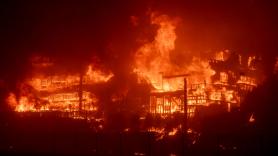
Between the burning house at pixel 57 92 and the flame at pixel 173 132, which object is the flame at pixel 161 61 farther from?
the flame at pixel 173 132

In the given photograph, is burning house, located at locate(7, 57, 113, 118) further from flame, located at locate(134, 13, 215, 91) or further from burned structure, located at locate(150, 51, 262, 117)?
burned structure, located at locate(150, 51, 262, 117)

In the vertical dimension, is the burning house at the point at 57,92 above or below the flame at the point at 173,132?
above

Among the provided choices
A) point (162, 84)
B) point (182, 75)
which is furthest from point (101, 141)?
point (182, 75)

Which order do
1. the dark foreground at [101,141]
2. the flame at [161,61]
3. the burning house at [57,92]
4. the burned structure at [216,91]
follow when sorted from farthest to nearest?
1. the burning house at [57,92]
2. the flame at [161,61]
3. the burned structure at [216,91]
4. the dark foreground at [101,141]

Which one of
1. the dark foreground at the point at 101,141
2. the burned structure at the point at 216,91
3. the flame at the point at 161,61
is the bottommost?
the dark foreground at the point at 101,141

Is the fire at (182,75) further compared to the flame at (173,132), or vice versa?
the fire at (182,75)

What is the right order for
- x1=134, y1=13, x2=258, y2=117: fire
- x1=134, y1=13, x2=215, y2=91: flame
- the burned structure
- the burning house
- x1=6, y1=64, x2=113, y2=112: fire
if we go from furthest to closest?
x1=6, y1=64, x2=113, y2=112: fire → the burning house → x1=134, y1=13, x2=215, y2=91: flame → x1=134, y1=13, x2=258, y2=117: fire → the burned structure

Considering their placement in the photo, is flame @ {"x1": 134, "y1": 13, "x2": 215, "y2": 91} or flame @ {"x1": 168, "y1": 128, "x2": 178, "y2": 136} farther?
flame @ {"x1": 134, "y1": 13, "x2": 215, "y2": 91}

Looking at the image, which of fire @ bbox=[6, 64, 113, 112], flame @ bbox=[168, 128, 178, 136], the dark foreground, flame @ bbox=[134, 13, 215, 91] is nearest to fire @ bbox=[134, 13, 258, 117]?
flame @ bbox=[134, 13, 215, 91]

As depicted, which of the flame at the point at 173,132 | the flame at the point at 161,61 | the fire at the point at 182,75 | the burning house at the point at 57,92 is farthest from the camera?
the burning house at the point at 57,92

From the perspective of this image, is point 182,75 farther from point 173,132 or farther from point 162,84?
point 173,132

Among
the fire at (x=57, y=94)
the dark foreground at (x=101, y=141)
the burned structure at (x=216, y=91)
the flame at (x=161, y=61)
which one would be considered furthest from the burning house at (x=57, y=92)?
the burned structure at (x=216, y=91)

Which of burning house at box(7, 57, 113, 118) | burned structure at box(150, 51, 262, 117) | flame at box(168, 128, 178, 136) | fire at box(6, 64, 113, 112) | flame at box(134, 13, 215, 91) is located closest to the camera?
flame at box(168, 128, 178, 136)

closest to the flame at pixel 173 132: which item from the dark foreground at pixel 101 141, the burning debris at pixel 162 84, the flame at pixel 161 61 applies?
the burning debris at pixel 162 84
